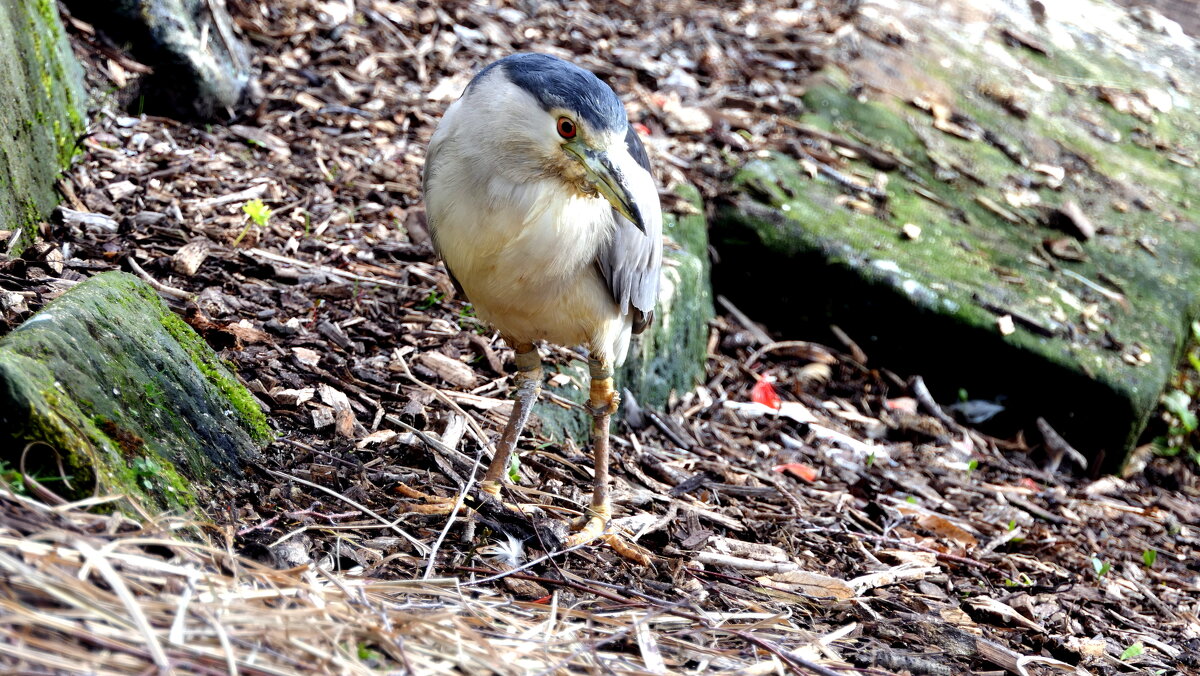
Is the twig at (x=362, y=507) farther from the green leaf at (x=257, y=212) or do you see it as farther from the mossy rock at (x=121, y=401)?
the green leaf at (x=257, y=212)

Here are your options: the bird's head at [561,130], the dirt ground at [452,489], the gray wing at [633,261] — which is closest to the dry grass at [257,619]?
the dirt ground at [452,489]

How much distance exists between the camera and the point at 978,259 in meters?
6.19

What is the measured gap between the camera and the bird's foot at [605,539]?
11.6 ft

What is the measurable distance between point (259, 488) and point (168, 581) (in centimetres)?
85

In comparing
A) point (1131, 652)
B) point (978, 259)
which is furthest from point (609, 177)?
point (978, 259)

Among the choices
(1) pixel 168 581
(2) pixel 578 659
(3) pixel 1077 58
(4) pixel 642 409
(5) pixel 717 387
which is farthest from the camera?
(3) pixel 1077 58

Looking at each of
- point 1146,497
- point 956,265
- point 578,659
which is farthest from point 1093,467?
point 578,659

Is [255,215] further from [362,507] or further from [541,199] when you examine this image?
[541,199]

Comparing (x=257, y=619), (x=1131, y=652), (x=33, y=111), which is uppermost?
(x=33, y=111)

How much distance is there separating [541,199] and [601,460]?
120 cm

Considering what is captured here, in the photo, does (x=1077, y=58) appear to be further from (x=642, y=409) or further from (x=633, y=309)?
(x=633, y=309)

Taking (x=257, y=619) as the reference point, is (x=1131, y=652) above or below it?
below

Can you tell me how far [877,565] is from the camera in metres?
4.05

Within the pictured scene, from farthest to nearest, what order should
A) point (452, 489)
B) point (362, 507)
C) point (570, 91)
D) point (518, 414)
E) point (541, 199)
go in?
point (518, 414) → point (452, 489) → point (362, 507) → point (541, 199) → point (570, 91)
